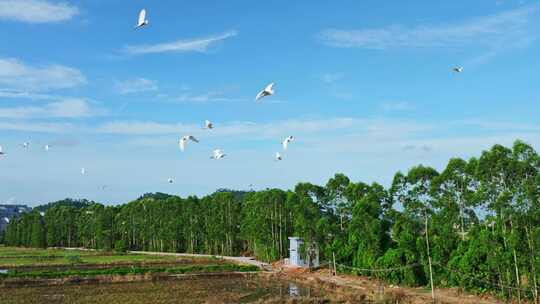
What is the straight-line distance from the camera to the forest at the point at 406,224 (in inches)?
878

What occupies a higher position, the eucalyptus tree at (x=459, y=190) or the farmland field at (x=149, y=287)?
the eucalyptus tree at (x=459, y=190)

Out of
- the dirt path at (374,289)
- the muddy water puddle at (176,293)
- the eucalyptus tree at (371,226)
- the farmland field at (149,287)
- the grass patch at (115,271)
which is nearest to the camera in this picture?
the dirt path at (374,289)

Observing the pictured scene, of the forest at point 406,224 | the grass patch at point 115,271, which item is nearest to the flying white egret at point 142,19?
the forest at point 406,224

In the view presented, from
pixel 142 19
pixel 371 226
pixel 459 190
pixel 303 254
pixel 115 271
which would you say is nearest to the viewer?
pixel 142 19

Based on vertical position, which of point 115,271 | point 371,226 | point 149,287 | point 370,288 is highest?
point 371,226

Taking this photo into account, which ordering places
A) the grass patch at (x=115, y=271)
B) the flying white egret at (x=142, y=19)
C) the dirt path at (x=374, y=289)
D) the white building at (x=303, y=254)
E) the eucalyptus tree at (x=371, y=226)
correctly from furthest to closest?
1. the white building at (x=303, y=254)
2. the grass patch at (x=115, y=271)
3. the eucalyptus tree at (x=371, y=226)
4. the dirt path at (x=374, y=289)
5. the flying white egret at (x=142, y=19)

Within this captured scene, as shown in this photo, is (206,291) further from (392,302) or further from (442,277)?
(442,277)

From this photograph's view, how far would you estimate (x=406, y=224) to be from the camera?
30016 mm

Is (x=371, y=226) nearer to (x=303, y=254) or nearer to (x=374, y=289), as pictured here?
(x=374, y=289)

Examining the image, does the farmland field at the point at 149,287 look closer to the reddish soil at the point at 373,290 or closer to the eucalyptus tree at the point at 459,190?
the reddish soil at the point at 373,290

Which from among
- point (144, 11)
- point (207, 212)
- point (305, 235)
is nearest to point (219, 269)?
point (305, 235)

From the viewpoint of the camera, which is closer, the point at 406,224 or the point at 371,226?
the point at 406,224

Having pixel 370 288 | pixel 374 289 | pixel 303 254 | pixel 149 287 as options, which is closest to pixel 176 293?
pixel 149 287

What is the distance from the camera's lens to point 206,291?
31531 mm
